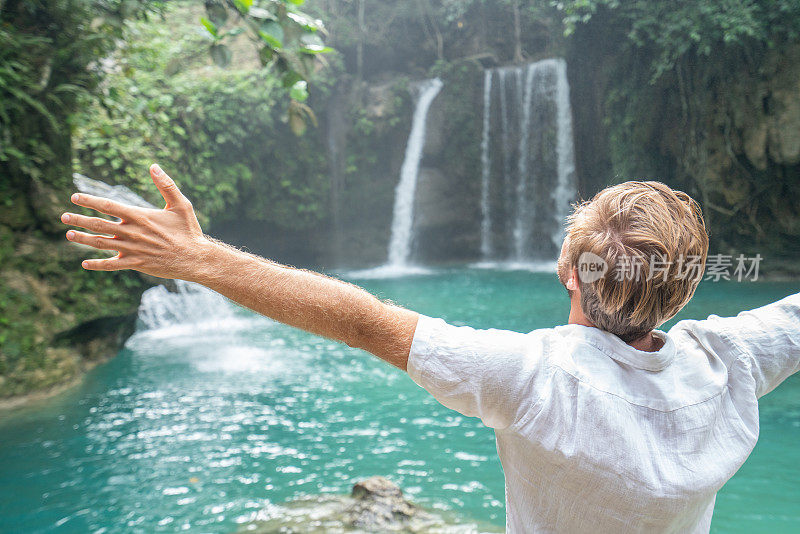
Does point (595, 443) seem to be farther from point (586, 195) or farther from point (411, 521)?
point (586, 195)

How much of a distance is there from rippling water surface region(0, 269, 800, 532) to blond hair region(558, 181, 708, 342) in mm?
2701

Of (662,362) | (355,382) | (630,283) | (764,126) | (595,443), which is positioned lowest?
(355,382)

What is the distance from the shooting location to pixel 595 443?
0.95 m

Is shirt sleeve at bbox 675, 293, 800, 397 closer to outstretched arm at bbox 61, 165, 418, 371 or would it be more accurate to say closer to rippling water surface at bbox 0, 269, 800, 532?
outstretched arm at bbox 61, 165, 418, 371

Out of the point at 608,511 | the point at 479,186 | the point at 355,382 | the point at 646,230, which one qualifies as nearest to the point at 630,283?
the point at 646,230

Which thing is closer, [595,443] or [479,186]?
[595,443]

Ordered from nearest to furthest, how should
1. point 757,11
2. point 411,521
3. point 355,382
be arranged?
point 411,521 → point 355,382 → point 757,11

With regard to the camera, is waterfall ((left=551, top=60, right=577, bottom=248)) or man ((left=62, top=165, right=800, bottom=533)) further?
waterfall ((left=551, top=60, right=577, bottom=248))

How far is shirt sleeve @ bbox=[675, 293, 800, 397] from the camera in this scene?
111 cm

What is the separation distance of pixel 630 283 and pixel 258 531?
3056 millimetres

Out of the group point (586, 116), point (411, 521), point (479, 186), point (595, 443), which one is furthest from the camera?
point (479, 186)

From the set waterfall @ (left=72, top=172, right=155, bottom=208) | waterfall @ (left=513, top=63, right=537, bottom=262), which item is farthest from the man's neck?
waterfall @ (left=513, top=63, right=537, bottom=262)

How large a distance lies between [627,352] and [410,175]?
15.3m


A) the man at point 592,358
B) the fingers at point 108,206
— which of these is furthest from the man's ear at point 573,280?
the fingers at point 108,206
